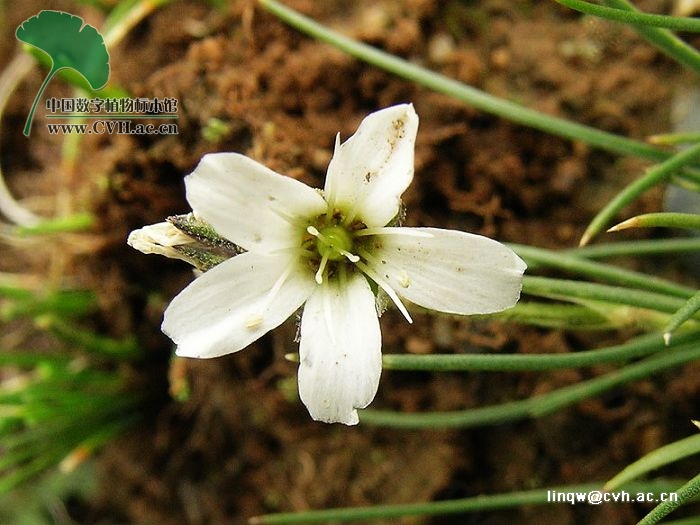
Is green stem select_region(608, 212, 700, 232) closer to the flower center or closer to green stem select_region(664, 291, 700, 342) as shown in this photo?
green stem select_region(664, 291, 700, 342)

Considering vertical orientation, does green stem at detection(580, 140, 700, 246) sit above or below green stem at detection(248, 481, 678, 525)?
above

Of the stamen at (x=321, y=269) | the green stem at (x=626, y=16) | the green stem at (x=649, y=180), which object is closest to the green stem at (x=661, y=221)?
the green stem at (x=649, y=180)

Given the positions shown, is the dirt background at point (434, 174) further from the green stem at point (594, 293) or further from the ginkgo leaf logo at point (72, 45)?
the green stem at point (594, 293)

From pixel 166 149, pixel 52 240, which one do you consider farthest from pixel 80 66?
pixel 52 240

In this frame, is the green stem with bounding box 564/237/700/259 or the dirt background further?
the dirt background

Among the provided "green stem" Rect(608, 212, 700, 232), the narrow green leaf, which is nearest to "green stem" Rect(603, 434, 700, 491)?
"green stem" Rect(608, 212, 700, 232)
